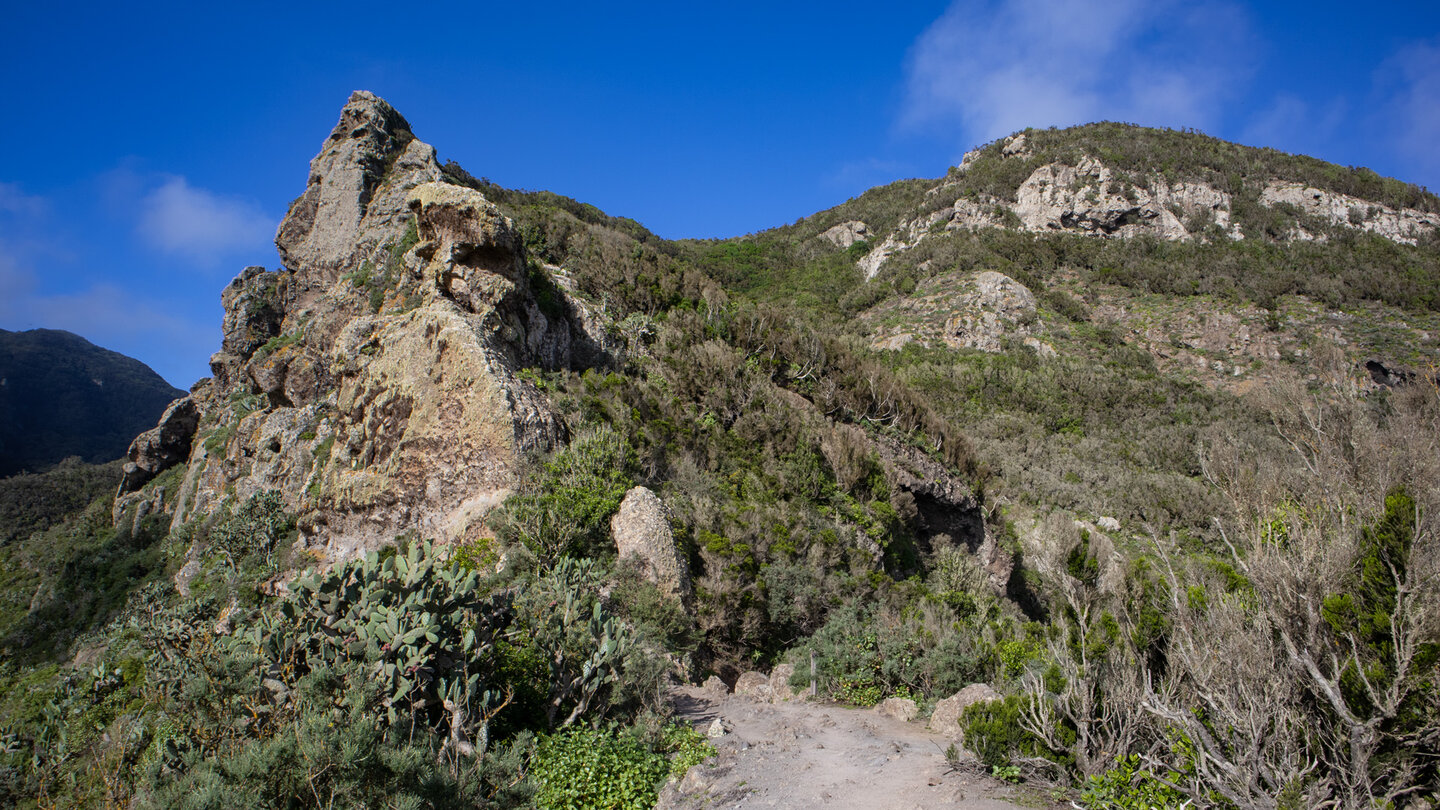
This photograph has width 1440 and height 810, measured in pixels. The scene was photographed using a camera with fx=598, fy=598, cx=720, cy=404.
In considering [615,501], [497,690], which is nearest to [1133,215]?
[615,501]

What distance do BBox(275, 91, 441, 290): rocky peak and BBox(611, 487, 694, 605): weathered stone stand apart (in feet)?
62.4

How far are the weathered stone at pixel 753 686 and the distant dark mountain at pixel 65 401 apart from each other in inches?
3176

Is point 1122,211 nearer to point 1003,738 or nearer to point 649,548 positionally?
point 649,548

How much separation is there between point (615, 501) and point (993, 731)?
20.5ft

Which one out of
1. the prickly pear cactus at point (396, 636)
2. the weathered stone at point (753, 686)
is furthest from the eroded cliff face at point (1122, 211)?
the prickly pear cactus at point (396, 636)

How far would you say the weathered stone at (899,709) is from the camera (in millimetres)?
7715

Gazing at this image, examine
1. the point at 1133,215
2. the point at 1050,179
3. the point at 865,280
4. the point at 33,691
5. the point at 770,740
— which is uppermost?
the point at 1050,179

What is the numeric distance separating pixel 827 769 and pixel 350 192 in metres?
27.9

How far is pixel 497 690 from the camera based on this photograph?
5203 mm

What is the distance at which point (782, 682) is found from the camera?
8984 millimetres

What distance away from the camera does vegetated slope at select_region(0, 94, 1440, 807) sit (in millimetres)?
3873

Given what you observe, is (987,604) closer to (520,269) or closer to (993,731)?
(993,731)

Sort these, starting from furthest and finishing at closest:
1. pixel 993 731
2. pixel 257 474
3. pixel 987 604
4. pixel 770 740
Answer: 1. pixel 257 474
2. pixel 987 604
3. pixel 770 740
4. pixel 993 731

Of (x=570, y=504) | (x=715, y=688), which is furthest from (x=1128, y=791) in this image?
(x=570, y=504)
